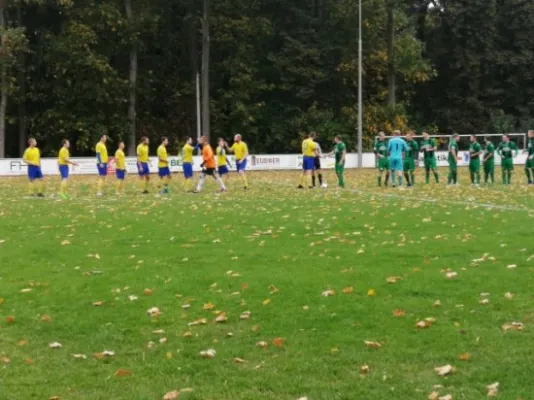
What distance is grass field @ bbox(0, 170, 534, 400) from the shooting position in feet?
18.9

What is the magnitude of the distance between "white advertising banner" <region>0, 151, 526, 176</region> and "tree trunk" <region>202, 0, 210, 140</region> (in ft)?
24.6

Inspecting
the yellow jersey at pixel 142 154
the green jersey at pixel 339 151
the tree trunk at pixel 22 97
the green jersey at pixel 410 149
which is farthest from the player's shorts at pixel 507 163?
the tree trunk at pixel 22 97

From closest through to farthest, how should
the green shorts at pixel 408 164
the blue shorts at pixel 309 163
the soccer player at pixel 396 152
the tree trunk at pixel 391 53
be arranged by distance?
the soccer player at pixel 396 152, the blue shorts at pixel 309 163, the green shorts at pixel 408 164, the tree trunk at pixel 391 53

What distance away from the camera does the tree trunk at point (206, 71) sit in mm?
53850

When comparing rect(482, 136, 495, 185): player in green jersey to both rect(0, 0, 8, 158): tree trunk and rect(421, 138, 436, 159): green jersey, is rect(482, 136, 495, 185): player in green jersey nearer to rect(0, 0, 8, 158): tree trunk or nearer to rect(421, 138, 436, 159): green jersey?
rect(421, 138, 436, 159): green jersey

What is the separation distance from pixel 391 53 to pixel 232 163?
19344 mm

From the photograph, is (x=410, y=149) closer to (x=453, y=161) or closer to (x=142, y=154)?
(x=453, y=161)

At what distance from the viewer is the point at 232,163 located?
43625mm

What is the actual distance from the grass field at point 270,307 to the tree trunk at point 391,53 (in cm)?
4279

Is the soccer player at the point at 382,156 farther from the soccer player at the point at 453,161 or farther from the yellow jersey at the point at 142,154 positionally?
the yellow jersey at the point at 142,154

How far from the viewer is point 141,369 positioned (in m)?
6.09

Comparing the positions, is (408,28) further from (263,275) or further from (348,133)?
(263,275)

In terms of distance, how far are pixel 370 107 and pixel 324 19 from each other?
25.2 feet

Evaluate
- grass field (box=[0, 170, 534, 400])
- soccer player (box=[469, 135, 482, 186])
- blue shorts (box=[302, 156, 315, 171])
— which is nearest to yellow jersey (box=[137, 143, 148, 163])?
blue shorts (box=[302, 156, 315, 171])
